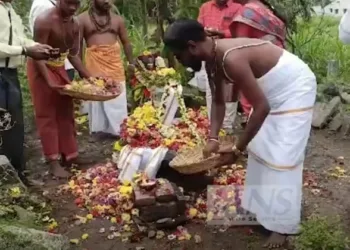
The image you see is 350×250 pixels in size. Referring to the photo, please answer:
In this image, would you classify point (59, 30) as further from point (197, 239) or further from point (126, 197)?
point (197, 239)

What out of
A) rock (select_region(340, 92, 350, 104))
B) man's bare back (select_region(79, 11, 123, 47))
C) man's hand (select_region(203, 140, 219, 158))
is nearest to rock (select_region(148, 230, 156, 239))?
man's hand (select_region(203, 140, 219, 158))

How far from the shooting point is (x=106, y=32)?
21.3 ft

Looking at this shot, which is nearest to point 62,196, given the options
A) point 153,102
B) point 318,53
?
point 153,102

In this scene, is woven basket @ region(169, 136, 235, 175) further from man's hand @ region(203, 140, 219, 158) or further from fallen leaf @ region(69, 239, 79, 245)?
fallen leaf @ region(69, 239, 79, 245)

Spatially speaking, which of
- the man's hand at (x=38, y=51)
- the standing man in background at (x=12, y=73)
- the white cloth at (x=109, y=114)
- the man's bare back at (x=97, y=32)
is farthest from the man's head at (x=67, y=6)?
the white cloth at (x=109, y=114)

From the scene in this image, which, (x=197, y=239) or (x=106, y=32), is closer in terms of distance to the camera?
(x=197, y=239)

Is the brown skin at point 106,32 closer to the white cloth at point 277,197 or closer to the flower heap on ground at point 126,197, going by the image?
the flower heap on ground at point 126,197

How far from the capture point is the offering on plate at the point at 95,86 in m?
5.23

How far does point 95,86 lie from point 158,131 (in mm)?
667

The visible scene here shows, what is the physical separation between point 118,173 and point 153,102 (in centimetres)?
85

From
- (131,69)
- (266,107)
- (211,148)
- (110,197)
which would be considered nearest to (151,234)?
(110,197)

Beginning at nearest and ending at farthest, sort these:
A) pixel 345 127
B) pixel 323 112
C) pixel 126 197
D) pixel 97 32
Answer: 1. pixel 126 197
2. pixel 97 32
3. pixel 345 127
4. pixel 323 112

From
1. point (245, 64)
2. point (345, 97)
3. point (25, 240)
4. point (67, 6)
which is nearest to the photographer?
point (25, 240)

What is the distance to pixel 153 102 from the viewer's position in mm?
5863
